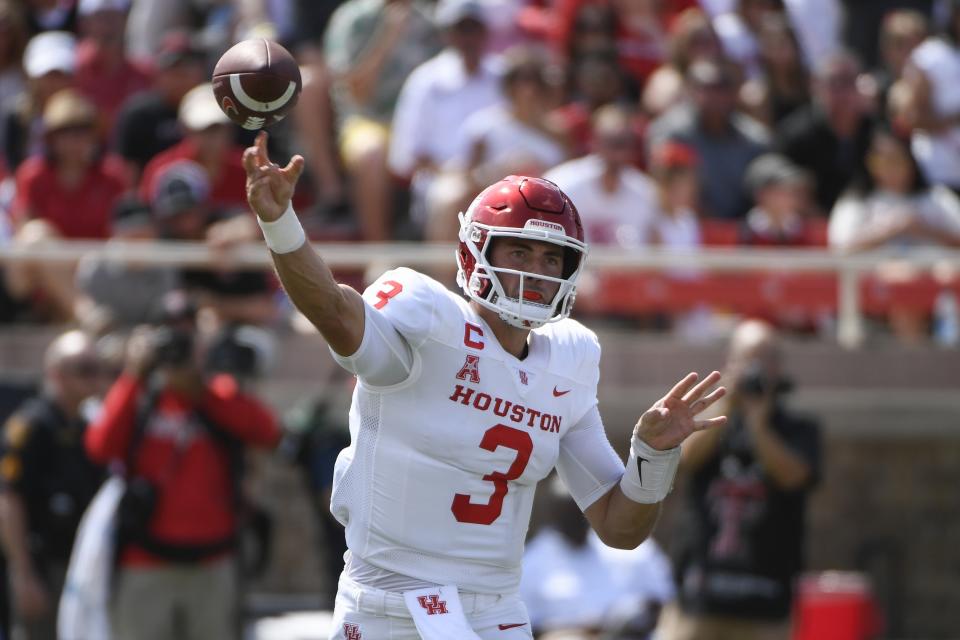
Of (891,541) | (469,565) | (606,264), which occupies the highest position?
(469,565)

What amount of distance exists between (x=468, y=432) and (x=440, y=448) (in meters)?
0.09

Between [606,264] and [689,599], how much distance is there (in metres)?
2.11

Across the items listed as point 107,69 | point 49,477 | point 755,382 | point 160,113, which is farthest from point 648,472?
point 107,69

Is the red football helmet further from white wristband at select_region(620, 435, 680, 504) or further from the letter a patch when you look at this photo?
white wristband at select_region(620, 435, 680, 504)

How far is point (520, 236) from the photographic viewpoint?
493cm

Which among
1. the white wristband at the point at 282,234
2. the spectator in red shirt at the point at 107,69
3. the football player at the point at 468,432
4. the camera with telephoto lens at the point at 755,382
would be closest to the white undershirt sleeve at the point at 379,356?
the football player at the point at 468,432

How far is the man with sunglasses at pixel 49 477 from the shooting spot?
8852 millimetres

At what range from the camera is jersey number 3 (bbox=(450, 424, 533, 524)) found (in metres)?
4.95

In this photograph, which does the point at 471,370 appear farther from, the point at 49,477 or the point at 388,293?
the point at 49,477

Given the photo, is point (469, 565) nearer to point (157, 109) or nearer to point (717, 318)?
point (717, 318)

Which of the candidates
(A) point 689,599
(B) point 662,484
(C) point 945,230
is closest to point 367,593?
(B) point 662,484

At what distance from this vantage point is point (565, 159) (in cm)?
1091

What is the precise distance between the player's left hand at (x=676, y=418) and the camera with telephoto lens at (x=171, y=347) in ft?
13.2

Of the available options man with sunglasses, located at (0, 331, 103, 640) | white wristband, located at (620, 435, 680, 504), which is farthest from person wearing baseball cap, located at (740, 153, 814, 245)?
white wristband, located at (620, 435, 680, 504)
